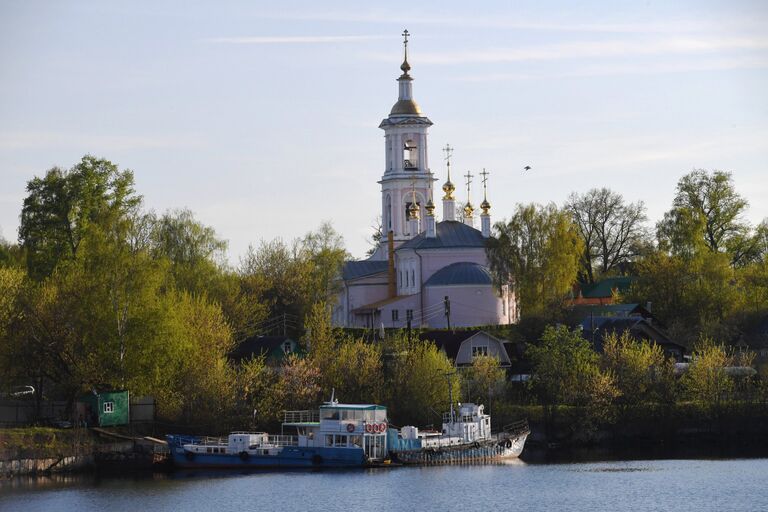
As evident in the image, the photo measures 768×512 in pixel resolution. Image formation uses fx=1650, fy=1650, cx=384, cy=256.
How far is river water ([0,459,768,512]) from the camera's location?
63.1 meters

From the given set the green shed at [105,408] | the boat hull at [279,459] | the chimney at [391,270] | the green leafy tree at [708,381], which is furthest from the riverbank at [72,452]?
the chimney at [391,270]

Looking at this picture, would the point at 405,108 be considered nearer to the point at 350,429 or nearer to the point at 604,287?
the point at 604,287

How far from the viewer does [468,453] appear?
7869cm

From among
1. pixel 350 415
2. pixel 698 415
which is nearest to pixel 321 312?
pixel 350 415

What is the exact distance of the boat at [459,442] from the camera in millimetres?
77175

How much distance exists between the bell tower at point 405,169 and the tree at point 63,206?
33.9m

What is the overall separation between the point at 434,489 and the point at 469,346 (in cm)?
3125

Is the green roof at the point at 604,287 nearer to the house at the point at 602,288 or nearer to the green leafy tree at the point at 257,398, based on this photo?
the house at the point at 602,288

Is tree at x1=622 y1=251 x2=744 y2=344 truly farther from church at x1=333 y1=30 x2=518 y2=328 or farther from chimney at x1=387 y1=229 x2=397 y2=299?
chimney at x1=387 y1=229 x2=397 y2=299

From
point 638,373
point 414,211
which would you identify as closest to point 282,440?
point 638,373

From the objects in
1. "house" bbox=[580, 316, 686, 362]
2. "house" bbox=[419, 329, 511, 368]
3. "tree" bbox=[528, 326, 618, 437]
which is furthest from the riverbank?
"house" bbox=[580, 316, 686, 362]

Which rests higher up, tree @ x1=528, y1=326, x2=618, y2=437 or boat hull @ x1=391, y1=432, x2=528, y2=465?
tree @ x1=528, y1=326, x2=618, y2=437

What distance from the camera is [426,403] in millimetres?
84875

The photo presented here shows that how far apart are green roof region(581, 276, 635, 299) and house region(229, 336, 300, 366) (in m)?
43.0
